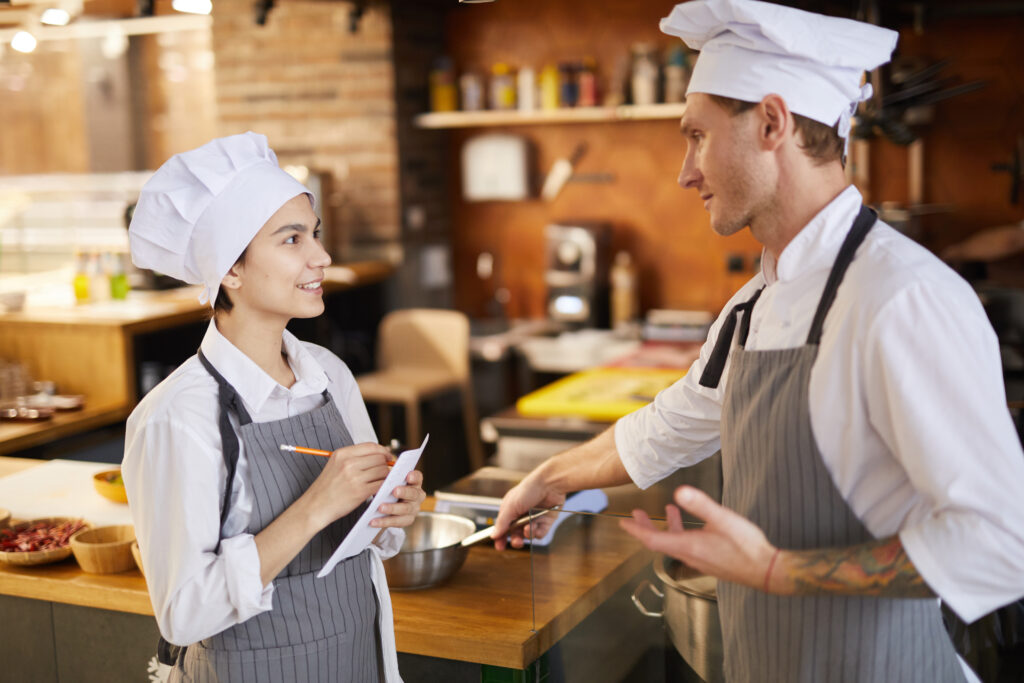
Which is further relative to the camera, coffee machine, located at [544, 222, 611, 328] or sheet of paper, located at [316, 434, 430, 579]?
coffee machine, located at [544, 222, 611, 328]

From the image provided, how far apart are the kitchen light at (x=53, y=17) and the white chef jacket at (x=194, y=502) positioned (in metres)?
2.64

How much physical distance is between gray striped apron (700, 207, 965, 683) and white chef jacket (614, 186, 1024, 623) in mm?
21

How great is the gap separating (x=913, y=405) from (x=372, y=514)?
2.61 ft

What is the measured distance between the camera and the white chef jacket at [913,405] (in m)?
1.20

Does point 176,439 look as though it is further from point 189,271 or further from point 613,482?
point 613,482

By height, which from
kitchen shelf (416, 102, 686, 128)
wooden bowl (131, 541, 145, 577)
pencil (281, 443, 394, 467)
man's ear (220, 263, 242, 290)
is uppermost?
kitchen shelf (416, 102, 686, 128)

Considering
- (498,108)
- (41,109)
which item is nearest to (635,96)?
(498,108)

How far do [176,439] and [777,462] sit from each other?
0.85 m

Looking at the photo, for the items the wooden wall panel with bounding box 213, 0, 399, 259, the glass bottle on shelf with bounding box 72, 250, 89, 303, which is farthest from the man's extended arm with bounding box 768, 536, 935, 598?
the wooden wall panel with bounding box 213, 0, 399, 259

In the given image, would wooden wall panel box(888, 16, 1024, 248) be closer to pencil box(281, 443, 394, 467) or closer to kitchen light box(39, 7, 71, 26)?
kitchen light box(39, 7, 71, 26)

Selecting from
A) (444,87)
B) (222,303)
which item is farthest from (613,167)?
(222,303)

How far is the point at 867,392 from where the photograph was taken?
129cm

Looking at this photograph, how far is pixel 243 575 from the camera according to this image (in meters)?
1.45

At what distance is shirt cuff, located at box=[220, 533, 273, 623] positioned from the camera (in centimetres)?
145
